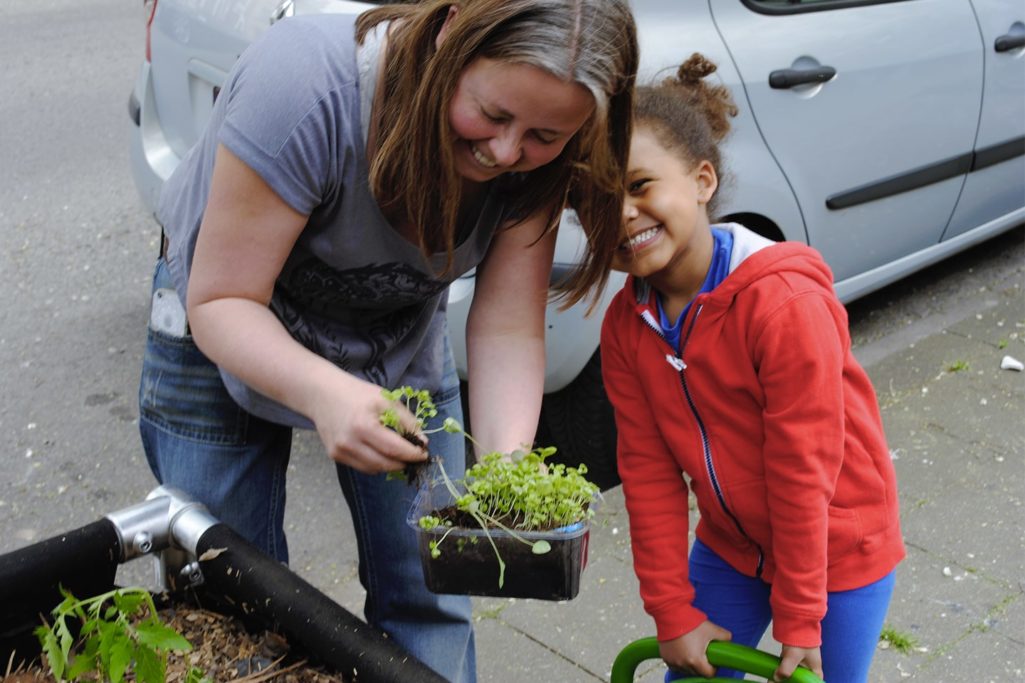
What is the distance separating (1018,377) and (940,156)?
33.9 inches

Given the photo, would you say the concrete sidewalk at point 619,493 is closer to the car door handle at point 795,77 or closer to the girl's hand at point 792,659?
the girl's hand at point 792,659

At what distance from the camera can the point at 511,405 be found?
2021mm

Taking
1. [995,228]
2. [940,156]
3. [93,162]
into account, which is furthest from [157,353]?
[93,162]

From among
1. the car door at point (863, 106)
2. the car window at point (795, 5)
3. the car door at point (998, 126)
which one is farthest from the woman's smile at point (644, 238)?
the car door at point (998, 126)

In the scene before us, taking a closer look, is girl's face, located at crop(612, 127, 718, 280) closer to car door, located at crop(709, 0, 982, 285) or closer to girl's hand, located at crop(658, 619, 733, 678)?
girl's hand, located at crop(658, 619, 733, 678)

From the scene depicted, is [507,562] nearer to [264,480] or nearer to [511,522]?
[511,522]

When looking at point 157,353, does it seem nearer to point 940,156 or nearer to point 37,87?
point 940,156

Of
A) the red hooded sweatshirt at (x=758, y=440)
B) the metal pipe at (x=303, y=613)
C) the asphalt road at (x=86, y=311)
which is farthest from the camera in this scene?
the asphalt road at (x=86, y=311)

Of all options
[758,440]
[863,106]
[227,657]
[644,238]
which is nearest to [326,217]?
[644,238]

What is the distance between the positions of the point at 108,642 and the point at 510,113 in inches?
34.4

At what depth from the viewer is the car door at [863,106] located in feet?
12.3

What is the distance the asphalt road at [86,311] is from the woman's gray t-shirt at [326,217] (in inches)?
54.5

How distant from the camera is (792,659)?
198 cm

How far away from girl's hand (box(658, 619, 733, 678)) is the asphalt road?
132 centimetres
